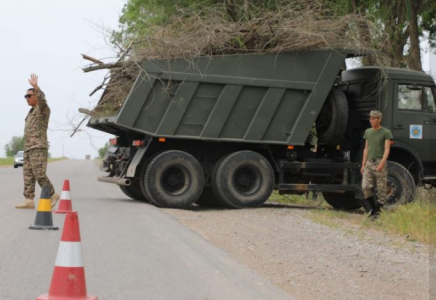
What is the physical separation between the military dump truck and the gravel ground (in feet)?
5.18

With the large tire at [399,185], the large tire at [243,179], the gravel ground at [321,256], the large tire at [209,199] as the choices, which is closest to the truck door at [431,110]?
the large tire at [399,185]

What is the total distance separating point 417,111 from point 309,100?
224 cm

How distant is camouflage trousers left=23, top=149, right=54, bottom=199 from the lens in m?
12.9

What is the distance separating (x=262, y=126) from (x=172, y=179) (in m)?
1.97

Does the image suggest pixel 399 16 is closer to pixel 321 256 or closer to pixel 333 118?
pixel 333 118

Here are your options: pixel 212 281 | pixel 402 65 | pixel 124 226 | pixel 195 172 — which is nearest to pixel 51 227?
pixel 124 226

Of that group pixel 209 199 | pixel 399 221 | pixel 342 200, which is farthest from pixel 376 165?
pixel 209 199

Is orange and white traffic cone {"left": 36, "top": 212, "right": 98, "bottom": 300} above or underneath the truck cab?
underneath

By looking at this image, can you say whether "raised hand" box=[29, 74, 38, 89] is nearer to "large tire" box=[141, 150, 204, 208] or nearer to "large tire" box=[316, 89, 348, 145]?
"large tire" box=[141, 150, 204, 208]

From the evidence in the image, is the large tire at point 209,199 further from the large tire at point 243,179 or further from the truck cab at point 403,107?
the truck cab at point 403,107

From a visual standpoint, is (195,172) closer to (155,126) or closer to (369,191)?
(155,126)

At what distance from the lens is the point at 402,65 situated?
81.7 feet

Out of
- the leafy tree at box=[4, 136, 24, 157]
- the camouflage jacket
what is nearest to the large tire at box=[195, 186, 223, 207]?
the camouflage jacket

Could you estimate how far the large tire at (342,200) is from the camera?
655 inches
